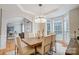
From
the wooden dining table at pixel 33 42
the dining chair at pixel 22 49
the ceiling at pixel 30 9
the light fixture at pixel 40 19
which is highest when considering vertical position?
the ceiling at pixel 30 9

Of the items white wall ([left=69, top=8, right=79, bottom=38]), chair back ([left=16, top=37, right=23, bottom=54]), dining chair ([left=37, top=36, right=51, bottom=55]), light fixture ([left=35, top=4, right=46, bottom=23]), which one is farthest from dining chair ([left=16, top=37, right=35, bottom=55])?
white wall ([left=69, top=8, right=79, bottom=38])

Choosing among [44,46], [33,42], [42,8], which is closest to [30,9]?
[42,8]

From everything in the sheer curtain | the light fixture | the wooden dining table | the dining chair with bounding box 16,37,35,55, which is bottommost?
the dining chair with bounding box 16,37,35,55

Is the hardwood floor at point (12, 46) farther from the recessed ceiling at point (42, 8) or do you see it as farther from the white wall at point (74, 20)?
the recessed ceiling at point (42, 8)

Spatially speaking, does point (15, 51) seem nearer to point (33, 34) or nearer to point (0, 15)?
point (33, 34)

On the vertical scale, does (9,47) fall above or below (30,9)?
below

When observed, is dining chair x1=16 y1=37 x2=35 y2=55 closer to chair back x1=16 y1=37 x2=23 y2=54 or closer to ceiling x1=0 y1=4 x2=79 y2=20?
chair back x1=16 y1=37 x2=23 y2=54

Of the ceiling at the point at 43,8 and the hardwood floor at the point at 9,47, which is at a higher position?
the ceiling at the point at 43,8

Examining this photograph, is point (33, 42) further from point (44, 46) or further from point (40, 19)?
point (40, 19)

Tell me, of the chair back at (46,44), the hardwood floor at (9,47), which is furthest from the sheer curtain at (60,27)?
the hardwood floor at (9,47)

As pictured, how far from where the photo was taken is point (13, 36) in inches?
67.7

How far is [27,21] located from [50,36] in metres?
0.44

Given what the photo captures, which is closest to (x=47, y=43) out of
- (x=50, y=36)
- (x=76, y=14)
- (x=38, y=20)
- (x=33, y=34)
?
(x=50, y=36)
